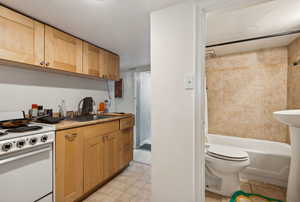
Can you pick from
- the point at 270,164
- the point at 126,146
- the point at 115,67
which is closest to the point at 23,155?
the point at 126,146

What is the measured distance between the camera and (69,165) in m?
1.40

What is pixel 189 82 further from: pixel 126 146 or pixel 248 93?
pixel 248 93

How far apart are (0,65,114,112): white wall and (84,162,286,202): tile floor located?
127 centimetres

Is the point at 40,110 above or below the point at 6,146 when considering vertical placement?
above

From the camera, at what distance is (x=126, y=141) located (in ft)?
7.38

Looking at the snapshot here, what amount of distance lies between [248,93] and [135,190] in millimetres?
2442

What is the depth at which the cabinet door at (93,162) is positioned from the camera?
5.17 feet

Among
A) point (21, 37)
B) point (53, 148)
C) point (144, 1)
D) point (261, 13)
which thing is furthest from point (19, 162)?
point (261, 13)

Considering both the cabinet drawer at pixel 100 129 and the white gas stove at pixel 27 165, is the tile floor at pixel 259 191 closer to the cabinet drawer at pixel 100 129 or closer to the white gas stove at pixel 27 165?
the cabinet drawer at pixel 100 129

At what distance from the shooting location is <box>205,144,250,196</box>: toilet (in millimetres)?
1590

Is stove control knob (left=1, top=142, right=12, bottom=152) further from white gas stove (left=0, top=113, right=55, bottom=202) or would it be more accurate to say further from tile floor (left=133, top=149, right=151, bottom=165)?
tile floor (left=133, top=149, right=151, bottom=165)

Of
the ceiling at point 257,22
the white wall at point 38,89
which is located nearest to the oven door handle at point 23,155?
the white wall at point 38,89

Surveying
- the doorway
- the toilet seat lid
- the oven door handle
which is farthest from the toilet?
the oven door handle

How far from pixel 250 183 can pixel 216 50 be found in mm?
2084
